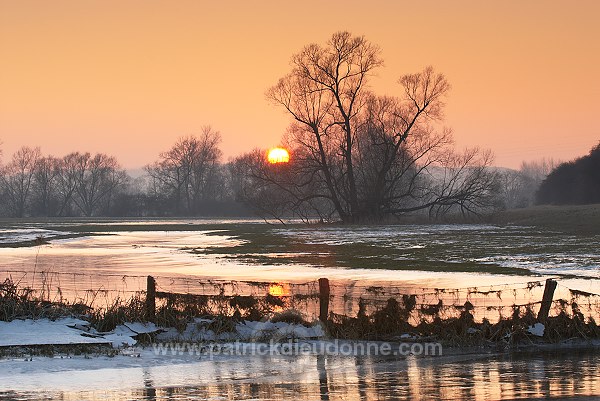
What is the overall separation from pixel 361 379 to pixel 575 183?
346 ft

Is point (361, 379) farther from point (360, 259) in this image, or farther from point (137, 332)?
point (360, 259)

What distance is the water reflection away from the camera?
510 inches

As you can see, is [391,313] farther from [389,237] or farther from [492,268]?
[389,237]

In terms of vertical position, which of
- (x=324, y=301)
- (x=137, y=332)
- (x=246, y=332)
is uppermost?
(x=324, y=301)

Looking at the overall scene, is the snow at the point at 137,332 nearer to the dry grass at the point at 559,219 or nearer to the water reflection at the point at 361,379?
the water reflection at the point at 361,379

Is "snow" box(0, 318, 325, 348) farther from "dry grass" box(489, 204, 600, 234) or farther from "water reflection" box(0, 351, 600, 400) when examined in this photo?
"dry grass" box(489, 204, 600, 234)

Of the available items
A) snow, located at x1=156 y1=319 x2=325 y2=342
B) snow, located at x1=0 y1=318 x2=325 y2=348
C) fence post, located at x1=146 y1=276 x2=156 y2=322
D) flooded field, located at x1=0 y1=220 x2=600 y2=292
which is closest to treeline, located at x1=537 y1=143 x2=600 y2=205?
flooded field, located at x1=0 y1=220 x2=600 y2=292

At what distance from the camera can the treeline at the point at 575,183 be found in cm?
10862

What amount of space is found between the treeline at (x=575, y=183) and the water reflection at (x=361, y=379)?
94.2 meters

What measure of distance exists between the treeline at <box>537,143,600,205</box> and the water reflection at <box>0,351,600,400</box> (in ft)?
309

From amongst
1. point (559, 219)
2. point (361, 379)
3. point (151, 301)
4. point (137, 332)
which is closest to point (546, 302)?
point (361, 379)

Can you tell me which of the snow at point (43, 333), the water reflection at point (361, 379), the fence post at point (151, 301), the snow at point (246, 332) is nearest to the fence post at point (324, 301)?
the snow at point (246, 332)

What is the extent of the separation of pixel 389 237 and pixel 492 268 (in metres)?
26.9

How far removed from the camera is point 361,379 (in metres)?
14.3
